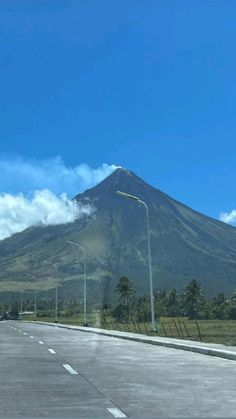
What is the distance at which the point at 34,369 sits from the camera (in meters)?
18.0

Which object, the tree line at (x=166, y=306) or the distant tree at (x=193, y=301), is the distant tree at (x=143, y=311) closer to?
the tree line at (x=166, y=306)

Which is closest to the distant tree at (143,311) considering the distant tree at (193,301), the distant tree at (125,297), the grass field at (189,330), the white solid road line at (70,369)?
the distant tree at (125,297)

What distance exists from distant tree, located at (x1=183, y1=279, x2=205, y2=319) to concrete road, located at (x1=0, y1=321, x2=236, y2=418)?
12064cm

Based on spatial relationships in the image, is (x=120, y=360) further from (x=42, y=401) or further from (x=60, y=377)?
(x=42, y=401)

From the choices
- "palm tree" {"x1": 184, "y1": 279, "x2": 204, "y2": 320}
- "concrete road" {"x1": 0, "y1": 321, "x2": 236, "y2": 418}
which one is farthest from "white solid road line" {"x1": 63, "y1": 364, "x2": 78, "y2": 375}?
"palm tree" {"x1": 184, "y1": 279, "x2": 204, "y2": 320}

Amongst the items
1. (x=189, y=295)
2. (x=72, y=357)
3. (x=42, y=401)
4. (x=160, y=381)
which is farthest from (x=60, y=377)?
(x=189, y=295)

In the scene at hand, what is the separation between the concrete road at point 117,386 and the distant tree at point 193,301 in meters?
121

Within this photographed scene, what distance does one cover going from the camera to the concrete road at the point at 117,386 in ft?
36.0

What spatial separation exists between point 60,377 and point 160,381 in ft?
7.41

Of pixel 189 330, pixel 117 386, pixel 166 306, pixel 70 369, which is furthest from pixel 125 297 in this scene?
pixel 117 386

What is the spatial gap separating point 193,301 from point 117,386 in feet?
438

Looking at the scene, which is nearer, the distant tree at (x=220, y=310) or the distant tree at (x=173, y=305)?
the distant tree at (x=220, y=310)

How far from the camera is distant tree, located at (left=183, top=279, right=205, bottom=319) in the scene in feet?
465

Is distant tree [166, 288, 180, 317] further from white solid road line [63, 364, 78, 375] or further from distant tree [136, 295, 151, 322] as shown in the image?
white solid road line [63, 364, 78, 375]
